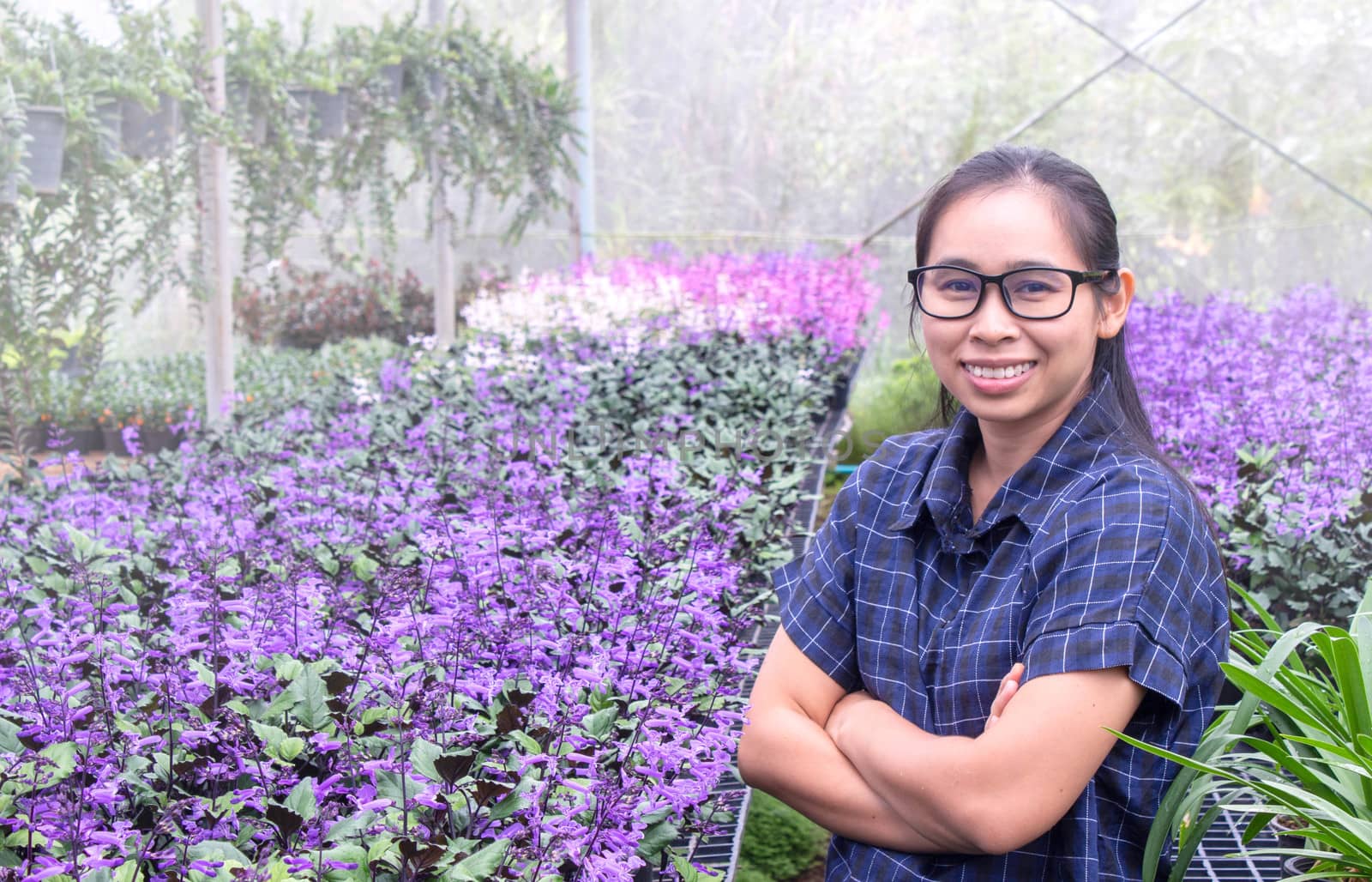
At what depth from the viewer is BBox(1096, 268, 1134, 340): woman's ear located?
1411 mm

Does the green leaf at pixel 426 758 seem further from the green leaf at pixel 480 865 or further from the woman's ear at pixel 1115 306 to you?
the woman's ear at pixel 1115 306

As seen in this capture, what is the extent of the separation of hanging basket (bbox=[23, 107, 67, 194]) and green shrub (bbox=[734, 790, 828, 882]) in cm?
337

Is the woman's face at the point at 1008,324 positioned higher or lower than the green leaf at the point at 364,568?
higher

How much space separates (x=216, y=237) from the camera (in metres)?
5.00

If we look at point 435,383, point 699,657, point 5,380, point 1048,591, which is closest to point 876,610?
point 1048,591

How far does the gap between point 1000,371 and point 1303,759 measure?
0.66 metres

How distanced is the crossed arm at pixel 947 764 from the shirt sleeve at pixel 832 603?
0.16 feet

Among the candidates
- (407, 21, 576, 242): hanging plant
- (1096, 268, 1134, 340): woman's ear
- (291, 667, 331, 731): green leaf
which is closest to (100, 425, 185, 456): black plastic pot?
(407, 21, 576, 242): hanging plant

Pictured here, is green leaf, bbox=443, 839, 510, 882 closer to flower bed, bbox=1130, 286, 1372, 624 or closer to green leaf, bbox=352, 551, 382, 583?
green leaf, bbox=352, 551, 382, 583

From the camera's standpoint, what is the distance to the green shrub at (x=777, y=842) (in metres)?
2.76

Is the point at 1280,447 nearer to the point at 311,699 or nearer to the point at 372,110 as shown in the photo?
the point at 311,699

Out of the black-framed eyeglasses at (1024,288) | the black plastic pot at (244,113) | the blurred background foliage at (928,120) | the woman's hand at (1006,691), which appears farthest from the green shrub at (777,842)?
the blurred background foliage at (928,120)

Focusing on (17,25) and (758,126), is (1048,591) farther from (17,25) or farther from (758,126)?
(758,126)

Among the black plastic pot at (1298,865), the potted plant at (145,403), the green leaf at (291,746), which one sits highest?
the green leaf at (291,746)
